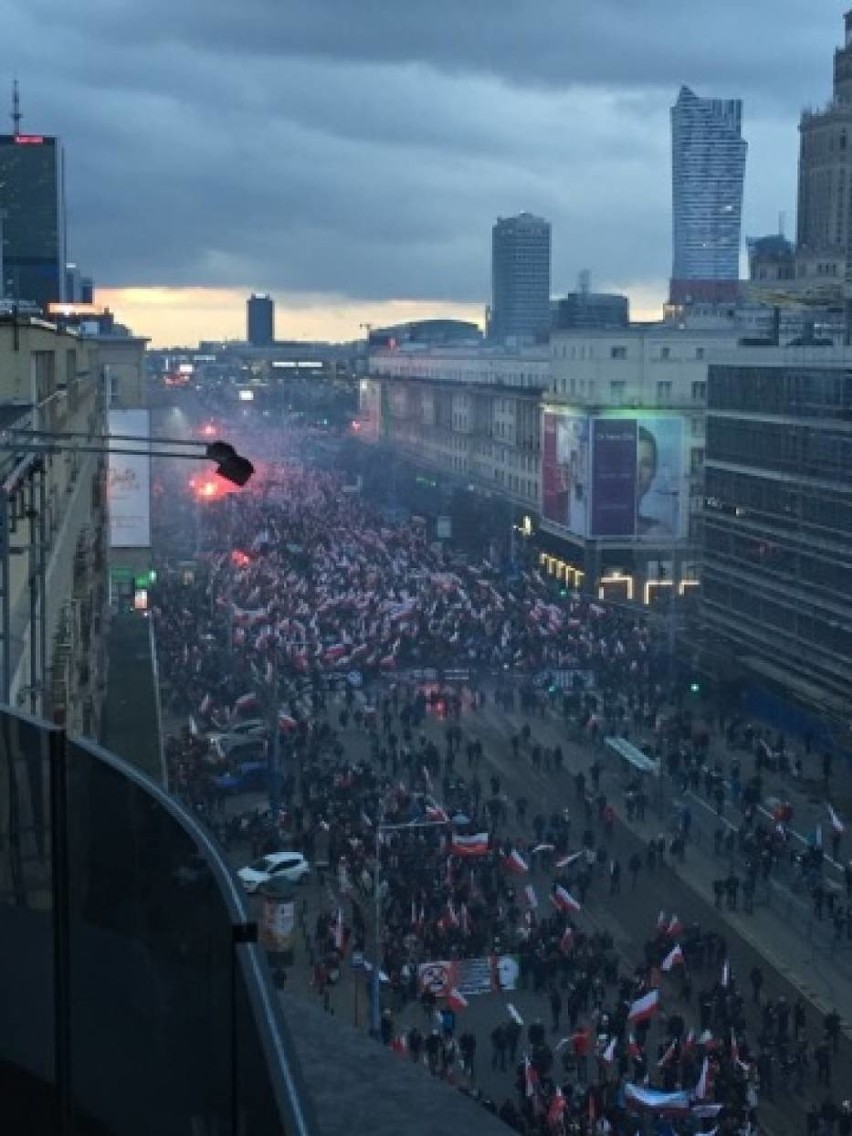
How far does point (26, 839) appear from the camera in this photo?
10.4 ft

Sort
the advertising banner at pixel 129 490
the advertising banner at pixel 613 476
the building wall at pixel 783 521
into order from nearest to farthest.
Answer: the building wall at pixel 783 521 → the advertising banner at pixel 129 490 → the advertising banner at pixel 613 476

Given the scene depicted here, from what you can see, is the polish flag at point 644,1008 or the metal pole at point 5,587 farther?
the polish flag at point 644,1008

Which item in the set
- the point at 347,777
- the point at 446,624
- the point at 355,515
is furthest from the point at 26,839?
the point at 355,515

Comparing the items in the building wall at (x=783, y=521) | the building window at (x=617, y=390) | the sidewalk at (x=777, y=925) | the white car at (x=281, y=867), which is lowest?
the sidewalk at (x=777, y=925)

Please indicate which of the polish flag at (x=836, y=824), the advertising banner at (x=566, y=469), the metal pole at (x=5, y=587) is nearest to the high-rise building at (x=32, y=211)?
the advertising banner at (x=566, y=469)

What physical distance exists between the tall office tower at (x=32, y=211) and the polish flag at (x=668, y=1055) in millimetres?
66898

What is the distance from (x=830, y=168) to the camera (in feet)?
472

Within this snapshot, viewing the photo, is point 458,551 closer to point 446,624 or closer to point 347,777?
point 446,624

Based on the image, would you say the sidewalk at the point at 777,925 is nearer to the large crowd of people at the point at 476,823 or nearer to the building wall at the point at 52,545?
the large crowd of people at the point at 476,823

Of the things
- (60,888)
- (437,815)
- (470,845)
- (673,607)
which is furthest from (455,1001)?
(673,607)

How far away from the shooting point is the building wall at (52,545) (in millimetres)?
11375

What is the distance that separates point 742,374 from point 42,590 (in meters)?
34.6

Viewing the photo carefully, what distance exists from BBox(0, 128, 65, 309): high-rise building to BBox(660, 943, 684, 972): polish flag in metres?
64.5

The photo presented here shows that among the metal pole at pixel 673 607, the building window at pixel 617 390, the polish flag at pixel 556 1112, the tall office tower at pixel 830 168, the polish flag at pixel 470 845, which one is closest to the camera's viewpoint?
the polish flag at pixel 556 1112
